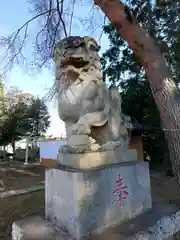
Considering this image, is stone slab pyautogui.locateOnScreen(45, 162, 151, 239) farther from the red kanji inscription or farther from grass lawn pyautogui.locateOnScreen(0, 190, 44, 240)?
grass lawn pyautogui.locateOnScreen(0, 190, 44, 240)

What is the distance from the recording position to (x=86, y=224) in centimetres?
151

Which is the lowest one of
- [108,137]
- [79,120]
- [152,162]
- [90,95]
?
[152,162]

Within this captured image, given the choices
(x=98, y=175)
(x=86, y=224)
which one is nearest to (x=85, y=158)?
(x=98, y=175)

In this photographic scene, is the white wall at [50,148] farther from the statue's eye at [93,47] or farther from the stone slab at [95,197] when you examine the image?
the statue's eye at [93,47]

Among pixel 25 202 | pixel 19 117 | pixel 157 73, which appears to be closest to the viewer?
pixel 157 73

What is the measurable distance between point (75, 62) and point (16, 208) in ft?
10.3

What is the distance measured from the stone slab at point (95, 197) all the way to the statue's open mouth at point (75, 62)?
2.78 feet

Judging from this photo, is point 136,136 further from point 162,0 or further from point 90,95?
point 90,95

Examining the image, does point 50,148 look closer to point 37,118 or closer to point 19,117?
point 19,117

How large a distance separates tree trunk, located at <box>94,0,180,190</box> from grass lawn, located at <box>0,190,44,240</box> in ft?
6.86

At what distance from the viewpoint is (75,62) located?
68.1 inches

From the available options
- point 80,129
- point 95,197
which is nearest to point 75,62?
point 80,129

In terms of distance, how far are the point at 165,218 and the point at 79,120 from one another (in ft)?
3.70

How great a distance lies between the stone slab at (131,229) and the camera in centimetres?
155
